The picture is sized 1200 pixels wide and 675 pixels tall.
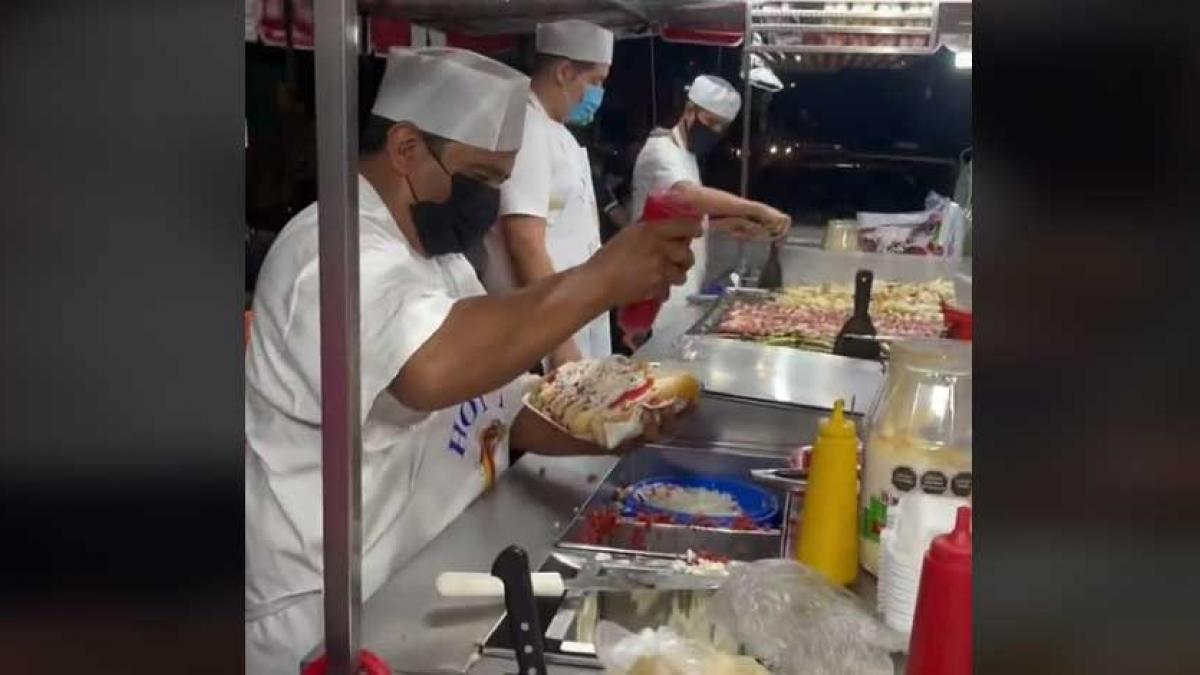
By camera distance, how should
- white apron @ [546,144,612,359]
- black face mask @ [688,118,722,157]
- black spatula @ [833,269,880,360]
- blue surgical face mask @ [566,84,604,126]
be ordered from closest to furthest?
1. white apron @ [546,144,612,359]
2. blue surgical face mask @ [566,84,604,126]
3. black spatula @ [833,269,880,360]
4. black face mask @ [688,118,722,157]

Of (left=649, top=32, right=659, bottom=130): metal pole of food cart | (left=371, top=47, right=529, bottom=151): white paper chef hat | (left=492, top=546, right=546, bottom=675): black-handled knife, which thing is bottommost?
(left=492, top=546, right=546, bottom=675): black-handled knife

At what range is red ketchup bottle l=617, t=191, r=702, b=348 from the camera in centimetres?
176

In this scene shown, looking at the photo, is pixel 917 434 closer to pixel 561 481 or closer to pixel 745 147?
pixel 561 481

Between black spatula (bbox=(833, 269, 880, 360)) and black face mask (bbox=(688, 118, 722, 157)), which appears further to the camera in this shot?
black face mask (bbox=(688, 118, 722, 157))

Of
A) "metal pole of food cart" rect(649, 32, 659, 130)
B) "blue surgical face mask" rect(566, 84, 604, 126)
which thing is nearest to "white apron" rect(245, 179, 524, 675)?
"blue surgical face mask" rect(566, 84, 604, 126)

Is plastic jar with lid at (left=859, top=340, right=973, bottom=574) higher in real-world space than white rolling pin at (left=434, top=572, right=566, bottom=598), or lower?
higher

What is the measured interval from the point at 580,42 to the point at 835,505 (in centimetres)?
129

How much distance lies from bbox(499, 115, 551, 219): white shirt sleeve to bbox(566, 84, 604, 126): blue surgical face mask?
0.47ft

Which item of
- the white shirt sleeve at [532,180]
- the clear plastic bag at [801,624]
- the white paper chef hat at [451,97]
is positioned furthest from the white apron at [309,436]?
the white shirt sleeve at [532,180]

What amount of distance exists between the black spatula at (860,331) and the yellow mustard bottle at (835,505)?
4.30 ft

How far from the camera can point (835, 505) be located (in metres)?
1.43

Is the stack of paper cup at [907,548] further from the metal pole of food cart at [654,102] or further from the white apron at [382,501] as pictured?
the metal pole of food cart at [654,102]

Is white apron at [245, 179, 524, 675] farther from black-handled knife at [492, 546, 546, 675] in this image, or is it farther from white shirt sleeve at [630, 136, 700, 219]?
white shirt sleeve at [630, 136, 700, 219]
